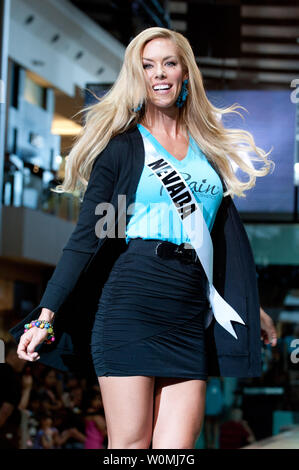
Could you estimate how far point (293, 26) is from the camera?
7.78 meters

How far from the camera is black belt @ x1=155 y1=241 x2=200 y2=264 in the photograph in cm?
203

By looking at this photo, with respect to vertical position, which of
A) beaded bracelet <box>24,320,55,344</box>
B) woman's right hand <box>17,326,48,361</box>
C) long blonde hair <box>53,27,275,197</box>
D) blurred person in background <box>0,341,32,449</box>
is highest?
long blonde hair <box>53,27,275,197</box>

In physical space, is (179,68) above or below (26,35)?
below

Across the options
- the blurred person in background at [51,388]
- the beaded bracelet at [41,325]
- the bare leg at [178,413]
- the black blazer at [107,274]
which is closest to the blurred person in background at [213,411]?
the blurred person in background at [51,388]

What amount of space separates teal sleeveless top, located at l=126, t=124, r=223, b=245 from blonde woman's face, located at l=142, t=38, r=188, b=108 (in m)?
0.09

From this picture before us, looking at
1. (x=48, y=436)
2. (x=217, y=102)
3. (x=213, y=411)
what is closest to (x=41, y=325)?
(x=48, y=436)

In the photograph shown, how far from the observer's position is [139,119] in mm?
2256

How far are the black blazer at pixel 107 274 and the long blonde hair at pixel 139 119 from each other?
1.6 inches

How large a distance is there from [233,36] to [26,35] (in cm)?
272

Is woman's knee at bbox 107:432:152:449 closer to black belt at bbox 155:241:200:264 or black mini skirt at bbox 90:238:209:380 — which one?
black mini skirt at bbox 90:238:209:380

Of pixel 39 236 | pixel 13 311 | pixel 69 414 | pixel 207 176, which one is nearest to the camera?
pixel 207 176

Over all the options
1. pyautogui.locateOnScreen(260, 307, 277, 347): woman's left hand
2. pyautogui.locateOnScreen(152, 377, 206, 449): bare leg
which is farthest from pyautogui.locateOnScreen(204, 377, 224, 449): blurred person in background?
pyautogui.locateOnScreen(152, 377, 206, 449): bare leg

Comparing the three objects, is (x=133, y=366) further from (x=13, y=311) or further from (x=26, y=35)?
(x=13, y=311)

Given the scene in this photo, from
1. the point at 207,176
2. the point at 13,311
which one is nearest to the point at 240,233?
the point at 207,176
